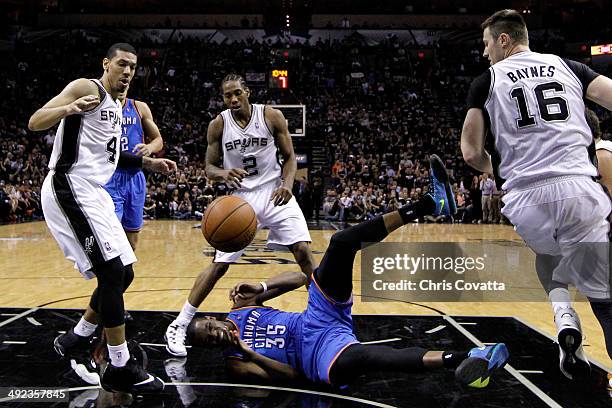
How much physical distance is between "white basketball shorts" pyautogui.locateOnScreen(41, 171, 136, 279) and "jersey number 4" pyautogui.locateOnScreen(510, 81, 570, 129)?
2275 mm

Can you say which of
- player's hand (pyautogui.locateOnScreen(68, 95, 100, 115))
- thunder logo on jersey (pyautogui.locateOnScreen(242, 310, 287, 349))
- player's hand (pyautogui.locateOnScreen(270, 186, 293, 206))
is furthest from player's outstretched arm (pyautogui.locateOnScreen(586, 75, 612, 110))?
player's hand (pyautogui.locateOnScreen(68, 95, 100, 115))

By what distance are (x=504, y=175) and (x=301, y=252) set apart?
1.76 m

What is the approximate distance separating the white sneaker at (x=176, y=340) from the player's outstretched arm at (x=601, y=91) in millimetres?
2891

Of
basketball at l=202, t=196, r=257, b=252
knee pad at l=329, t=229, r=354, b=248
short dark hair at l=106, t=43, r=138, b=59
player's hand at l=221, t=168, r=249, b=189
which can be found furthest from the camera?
player's hand at l=221, t=168, r=249, b=189

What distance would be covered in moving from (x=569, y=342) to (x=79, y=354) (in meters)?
3.03

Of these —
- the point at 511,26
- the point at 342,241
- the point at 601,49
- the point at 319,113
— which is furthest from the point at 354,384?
the point at 601,49

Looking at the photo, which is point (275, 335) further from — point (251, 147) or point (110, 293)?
point (251, 147)

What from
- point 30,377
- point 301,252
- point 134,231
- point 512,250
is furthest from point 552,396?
point 512,250

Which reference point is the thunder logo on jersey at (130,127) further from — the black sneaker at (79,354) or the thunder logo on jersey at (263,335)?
the thunder logo on jersey at (263,335)

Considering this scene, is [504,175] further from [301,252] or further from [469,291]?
[469,291]

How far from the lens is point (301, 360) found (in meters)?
3.15

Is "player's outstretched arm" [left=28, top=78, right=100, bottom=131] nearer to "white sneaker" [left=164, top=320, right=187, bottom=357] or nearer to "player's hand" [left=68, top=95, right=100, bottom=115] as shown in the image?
"player's hand" [left=68, top=95, right=100, bottom=115]

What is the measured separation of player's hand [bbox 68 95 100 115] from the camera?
2953 mm

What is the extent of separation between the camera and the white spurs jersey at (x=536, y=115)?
2748 mm
